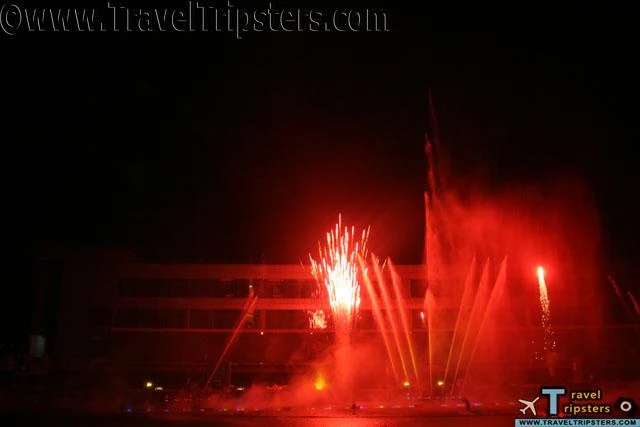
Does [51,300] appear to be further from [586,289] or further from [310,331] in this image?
[586,289]

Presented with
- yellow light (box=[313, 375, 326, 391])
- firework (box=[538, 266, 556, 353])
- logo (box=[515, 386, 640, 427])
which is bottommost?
logo (box=[515, 386, 640, 427])

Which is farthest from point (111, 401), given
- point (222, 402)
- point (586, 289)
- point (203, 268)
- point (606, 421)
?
point (586, 289)

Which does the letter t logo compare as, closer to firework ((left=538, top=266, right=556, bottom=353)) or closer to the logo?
the logo

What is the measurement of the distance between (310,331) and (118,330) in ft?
52.6

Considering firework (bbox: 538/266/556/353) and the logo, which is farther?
firework (bbox: 538/266/556/353)

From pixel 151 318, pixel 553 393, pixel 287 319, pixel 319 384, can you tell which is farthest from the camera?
pixel 287 319

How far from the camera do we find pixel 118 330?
5078 centimetres

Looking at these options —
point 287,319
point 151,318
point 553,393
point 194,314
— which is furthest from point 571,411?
point 151,318

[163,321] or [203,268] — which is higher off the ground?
[203,268]

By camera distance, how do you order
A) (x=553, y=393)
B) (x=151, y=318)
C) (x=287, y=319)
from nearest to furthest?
(x=553, y=393) → (x=151, y=318) → (x=287, y=319)

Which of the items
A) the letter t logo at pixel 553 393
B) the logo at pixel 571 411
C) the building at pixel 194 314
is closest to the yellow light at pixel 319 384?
the logo at pixel 571 411

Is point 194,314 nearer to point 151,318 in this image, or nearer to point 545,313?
point 151,318

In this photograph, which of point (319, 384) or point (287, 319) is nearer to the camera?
point (319, 384)

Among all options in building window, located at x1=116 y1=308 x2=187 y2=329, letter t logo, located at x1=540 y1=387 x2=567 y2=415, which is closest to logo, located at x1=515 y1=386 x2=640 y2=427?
letter t logo, located at x1=540 y1=387 x2=567 y2=415
